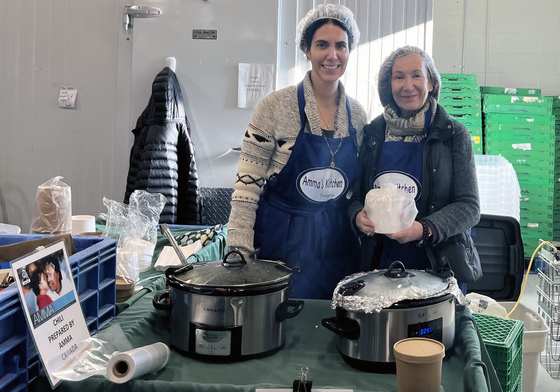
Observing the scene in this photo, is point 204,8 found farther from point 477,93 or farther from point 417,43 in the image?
point 477,93

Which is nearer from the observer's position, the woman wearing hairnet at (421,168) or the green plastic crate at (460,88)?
the woman wearing hairnet at (421,168)

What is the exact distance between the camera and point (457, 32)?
642 centimetres

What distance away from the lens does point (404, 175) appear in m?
1.68

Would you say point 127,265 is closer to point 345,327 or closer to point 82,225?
point 82,225

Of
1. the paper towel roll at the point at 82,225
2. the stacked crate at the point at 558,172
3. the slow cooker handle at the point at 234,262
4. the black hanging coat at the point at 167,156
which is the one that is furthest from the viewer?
the stacked crate at the point at 558,172

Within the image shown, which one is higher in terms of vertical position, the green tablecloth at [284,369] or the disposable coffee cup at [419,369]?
the disposable coffee cup at [419,369]

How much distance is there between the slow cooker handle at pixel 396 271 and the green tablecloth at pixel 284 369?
186 millimetres

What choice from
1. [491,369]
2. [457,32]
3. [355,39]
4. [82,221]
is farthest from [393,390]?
[457,32]

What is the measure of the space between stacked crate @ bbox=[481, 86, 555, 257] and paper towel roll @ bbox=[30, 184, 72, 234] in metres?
4.92

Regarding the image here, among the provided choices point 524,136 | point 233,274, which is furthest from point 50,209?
point 524,136

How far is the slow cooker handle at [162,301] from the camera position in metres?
1.16

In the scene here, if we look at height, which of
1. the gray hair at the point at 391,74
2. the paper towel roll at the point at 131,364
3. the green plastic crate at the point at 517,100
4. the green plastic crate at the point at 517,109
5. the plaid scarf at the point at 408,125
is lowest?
the paper towel roll at the point at 131,364

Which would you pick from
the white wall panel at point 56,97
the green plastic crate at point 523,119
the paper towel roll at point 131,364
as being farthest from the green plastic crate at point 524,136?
the paper towel roll at point 131,364

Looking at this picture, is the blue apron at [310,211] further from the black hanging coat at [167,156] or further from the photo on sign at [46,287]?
the black hanging coat at [167,156]
